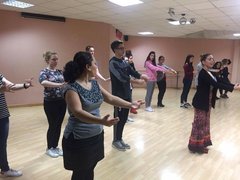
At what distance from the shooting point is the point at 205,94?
3340 millimetres

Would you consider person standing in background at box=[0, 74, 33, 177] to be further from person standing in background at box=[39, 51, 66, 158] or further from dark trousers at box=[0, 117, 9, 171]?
person standing in background at box=[39, 51, 66, 158]

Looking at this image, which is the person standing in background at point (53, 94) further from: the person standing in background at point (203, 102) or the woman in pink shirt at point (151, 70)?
the woman in pink shirt at point (151, 70)

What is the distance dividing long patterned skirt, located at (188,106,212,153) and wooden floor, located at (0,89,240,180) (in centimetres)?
13

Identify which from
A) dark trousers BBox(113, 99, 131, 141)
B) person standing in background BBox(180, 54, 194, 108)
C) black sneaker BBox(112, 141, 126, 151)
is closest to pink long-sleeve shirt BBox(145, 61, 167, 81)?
person standing in background BBox(180, 54, 194, 108)

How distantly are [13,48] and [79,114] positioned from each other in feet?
18.6

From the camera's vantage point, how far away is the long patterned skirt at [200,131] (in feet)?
11.3

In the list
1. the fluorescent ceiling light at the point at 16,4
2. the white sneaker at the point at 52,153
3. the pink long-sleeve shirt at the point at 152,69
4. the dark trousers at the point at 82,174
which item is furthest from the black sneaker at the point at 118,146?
the fluorescent ceiling light at the point at 16,4

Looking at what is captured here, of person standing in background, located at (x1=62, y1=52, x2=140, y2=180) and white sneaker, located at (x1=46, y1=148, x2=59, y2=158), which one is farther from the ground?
person standing in background, located at (x1=62, y1=52, x2=140, y2=180)

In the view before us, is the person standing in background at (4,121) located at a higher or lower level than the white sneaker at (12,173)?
higher

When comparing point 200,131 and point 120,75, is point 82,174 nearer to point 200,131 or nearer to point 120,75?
point 120,75

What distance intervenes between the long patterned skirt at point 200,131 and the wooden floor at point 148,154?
0.41ft

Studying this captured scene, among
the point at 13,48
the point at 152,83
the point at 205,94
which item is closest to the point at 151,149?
the point at 205,94

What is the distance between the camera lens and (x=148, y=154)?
348 cm

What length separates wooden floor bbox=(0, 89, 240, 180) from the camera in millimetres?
2867
